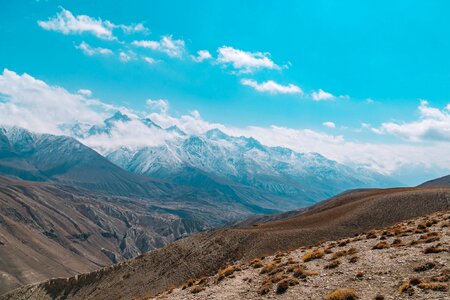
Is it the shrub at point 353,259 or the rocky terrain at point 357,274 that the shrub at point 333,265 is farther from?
the shrub at point 353,259

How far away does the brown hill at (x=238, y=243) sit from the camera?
54.1 meters

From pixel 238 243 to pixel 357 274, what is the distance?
1364 inches

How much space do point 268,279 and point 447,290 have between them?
1211cm

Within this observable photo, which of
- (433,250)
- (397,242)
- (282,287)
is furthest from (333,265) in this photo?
(397,242)

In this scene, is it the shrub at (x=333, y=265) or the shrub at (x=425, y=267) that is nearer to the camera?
the shrub at (x=425, y=267)

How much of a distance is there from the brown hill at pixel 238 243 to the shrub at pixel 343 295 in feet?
98.7

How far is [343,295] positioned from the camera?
835 inches

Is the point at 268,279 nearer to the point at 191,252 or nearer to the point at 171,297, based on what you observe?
the point at 171,297

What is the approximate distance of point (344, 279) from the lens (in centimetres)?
2466

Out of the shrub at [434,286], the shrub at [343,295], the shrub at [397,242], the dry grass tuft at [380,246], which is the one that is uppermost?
the shrub at [397,242]

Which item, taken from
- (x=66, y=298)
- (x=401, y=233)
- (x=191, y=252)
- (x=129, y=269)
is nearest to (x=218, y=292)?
(x=401, y=233)

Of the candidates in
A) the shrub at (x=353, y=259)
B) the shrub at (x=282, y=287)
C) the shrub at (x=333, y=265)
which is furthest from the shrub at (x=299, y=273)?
the shrub at (x=353, y=259)

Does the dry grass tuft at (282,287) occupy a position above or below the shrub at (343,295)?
below

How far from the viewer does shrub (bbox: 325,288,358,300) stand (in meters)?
21.0
